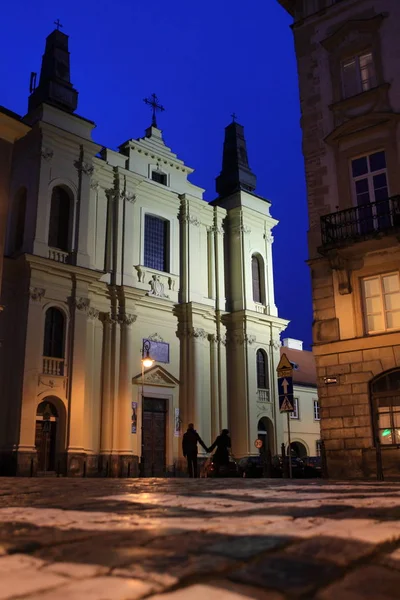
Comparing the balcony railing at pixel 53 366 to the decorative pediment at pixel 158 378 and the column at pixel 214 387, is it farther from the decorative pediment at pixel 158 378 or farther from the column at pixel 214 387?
the column at pixel 214 387

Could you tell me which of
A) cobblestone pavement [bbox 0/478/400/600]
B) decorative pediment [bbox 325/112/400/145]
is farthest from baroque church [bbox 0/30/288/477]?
cobblestone pavement [bbox 0/478/400/600]

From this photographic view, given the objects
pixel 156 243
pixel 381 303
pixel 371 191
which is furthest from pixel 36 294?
pixel 381 303

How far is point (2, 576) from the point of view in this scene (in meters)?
1.80

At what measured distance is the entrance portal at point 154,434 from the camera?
29428 millimetres

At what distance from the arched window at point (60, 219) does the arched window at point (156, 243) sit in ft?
17.3

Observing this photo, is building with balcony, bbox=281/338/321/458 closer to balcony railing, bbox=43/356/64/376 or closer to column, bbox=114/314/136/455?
column, bbox=114/314/136/455

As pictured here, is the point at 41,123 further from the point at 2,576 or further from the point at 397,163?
the point at 2,576

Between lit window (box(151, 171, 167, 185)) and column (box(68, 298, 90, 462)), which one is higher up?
lit window (box(151, 171, 167, 185))

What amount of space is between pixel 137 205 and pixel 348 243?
18179 millimetres

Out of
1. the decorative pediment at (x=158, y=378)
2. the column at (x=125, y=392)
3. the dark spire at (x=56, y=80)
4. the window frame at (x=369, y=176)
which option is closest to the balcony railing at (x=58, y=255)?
the column at (x=125, y=392)

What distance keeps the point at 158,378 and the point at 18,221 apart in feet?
36.3

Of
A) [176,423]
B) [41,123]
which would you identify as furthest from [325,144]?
[176,423]

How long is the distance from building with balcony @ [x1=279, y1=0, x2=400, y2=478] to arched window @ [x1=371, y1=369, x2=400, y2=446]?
0.03 m

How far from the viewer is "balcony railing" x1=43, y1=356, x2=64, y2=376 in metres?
26.0
